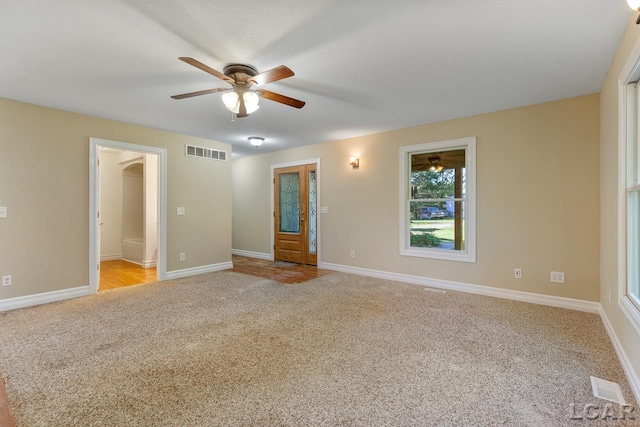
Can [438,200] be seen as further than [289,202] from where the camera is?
No

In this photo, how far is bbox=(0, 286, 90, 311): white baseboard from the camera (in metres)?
3.42

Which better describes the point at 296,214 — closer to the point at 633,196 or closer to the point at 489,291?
the point at 489,291

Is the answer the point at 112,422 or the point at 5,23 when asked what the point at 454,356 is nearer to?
the point at 112,422

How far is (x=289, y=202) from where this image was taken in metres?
6.44

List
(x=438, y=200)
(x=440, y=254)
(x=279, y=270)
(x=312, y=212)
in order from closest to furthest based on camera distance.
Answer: (x=440, y=254) < (x=438, y=200) < (x=279, y=270) < (x=312, y=212)

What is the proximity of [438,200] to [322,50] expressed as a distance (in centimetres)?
303

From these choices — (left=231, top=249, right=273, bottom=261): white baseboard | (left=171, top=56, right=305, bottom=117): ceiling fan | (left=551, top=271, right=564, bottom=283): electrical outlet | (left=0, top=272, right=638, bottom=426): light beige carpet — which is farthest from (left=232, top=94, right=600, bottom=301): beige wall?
(left=171, top=56, right=305, bottom=117): ceiling fan

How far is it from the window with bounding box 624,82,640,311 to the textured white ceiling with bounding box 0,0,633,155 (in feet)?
1.79

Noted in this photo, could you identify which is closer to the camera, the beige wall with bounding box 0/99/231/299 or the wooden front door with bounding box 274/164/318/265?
the beige wall with bounding box 0/99/231/299

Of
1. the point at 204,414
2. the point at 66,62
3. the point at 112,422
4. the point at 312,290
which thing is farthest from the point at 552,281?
the point at 66,62

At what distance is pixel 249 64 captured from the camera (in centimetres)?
260

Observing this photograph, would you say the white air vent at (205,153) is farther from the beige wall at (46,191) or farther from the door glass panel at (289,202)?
the door glass panel at (289,202)

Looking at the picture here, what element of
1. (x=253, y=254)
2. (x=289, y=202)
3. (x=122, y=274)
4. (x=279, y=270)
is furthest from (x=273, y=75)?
(x=253, y=254)

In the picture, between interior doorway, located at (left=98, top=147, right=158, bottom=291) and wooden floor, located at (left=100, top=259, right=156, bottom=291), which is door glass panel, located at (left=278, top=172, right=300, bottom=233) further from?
wooden floor, located at (left=100, top=259, right=156, bottom=291)
